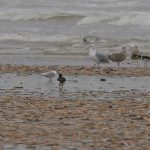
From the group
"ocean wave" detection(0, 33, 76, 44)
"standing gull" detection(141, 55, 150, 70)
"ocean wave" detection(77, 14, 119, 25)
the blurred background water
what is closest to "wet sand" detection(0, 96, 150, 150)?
"standing gull" detection(141, 55, 150, 70)

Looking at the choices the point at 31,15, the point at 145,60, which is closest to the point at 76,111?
the point at 145,60

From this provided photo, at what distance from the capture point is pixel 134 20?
34094mm

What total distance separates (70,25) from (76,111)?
2261 cm

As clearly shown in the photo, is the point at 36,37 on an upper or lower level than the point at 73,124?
upper

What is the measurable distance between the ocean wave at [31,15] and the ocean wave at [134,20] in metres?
2.77

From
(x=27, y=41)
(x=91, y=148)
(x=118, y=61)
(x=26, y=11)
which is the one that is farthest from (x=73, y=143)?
(x=26, y=11)

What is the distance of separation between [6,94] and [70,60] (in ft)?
25.2

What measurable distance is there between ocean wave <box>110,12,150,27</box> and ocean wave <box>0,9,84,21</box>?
277 cm

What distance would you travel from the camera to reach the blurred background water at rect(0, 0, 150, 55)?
25797 mm

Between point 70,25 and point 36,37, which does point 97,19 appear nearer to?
point 70,25

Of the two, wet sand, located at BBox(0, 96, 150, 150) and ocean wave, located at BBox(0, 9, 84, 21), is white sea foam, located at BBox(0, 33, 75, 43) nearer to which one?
ocean wave, located at BBox(0, 9, 84, 21)

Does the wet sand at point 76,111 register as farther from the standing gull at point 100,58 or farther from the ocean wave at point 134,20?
the ocean wave at point 134,20

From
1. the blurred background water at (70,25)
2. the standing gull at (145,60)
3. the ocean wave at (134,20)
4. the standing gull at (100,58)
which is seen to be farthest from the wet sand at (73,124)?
the ocean wave at (134,20)

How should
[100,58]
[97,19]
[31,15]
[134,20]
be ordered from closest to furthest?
1. [100,58]
2. [134,20]
3. [97,19]
4. [31,15]
